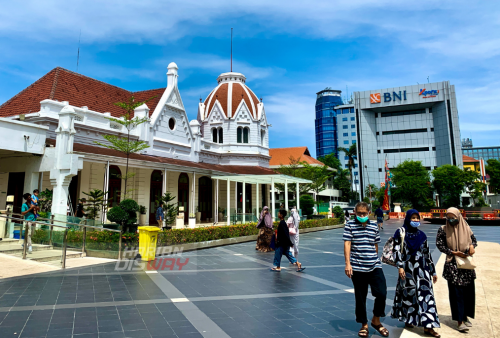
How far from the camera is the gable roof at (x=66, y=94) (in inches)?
731

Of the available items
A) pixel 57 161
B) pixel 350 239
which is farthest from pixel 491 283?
pixel 57 161

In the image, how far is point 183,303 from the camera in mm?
5711

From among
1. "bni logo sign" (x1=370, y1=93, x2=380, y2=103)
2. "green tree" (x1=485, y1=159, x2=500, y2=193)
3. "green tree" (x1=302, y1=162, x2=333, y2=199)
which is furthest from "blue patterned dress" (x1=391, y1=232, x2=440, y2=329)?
"bni logo sign" (x1=370, y1=93, x2=380, y2=103)

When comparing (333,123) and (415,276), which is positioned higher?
(333,123)

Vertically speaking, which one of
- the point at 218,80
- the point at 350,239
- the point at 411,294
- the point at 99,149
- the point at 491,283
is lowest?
the point at 491,283

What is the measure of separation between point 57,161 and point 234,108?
68.7 feet

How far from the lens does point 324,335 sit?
14.2ft

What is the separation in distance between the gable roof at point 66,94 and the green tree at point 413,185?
1812 inches

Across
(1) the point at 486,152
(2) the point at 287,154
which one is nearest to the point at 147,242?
(2) the point at 287,154

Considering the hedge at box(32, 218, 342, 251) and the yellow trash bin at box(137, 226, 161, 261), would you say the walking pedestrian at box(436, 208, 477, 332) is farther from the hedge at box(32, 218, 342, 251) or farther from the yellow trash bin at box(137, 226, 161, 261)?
the hedge at box(32, 218, 342, 251)

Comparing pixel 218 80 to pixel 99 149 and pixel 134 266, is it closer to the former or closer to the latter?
pixel 99 149

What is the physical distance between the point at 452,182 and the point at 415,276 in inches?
2303

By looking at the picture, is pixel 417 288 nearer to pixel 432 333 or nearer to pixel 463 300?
pixel 432 333

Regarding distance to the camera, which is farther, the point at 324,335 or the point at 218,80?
the point at 218,80
